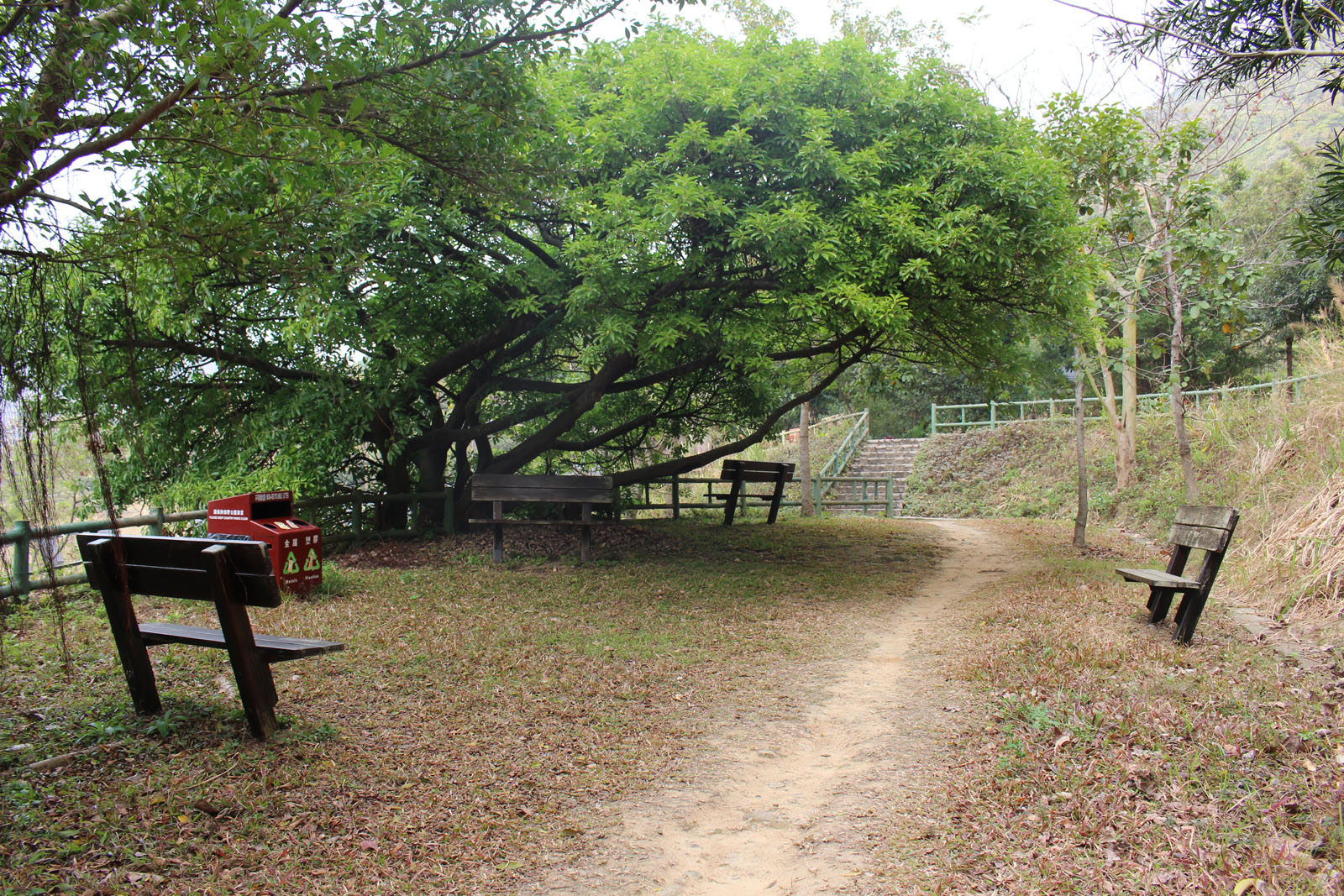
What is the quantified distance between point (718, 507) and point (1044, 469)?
9137mm

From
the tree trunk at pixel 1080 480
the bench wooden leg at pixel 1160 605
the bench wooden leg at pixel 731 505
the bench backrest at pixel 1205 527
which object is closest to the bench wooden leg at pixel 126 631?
the bench backrest at pixel 1205 527

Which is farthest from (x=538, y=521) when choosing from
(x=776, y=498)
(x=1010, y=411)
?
(x=1010, y=411)

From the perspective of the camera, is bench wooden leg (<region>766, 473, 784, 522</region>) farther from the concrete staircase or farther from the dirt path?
the dirt path

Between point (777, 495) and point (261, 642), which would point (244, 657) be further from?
point (777, 495)

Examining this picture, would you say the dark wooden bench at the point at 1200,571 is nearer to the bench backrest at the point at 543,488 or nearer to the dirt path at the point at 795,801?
the dirt path at the point at 795,801

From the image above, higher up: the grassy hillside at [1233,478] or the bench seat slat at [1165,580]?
the grassy hillside at [1233,478]

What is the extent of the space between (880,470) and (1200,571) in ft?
62.0

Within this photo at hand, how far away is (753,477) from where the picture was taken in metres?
17.3

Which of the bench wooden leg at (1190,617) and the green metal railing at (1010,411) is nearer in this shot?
the bench wooden leg at (1190,617)

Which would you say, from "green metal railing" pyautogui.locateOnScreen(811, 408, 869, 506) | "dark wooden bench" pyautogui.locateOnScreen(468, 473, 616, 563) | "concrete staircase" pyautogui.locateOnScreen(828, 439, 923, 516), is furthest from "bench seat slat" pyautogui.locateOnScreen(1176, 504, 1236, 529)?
"green metal railing" pyautogui.locateOnScreen(811, 408, 869, 506)

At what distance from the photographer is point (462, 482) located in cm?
1360

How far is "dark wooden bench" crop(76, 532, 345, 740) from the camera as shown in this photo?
408cm

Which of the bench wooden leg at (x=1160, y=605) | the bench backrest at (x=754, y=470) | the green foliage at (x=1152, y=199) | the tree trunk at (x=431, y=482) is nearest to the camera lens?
the bench wooden leg at (x=1160, y=605)

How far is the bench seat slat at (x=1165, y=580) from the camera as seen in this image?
6.20 m
